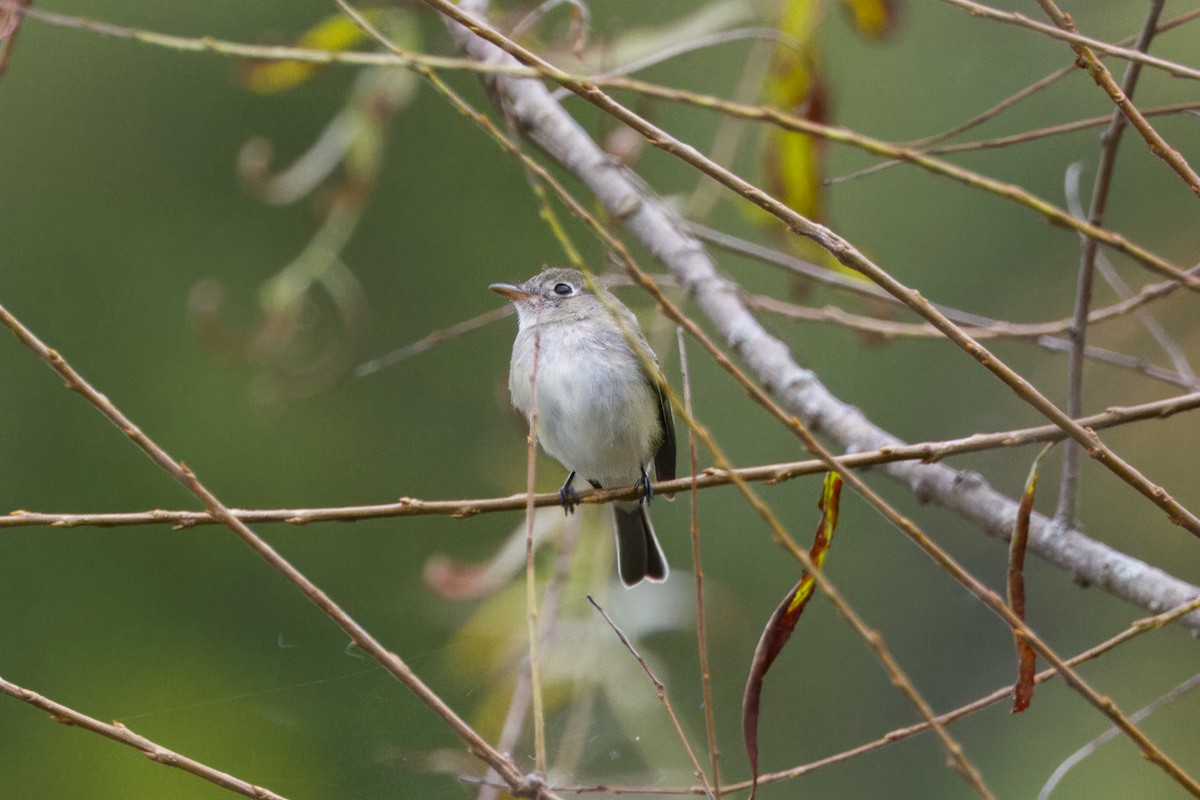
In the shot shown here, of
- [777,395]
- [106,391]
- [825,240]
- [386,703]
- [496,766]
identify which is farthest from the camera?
[106,391]

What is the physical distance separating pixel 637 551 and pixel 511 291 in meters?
0.95

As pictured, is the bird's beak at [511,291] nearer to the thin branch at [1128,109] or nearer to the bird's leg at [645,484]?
the bird's leg at [645,484]

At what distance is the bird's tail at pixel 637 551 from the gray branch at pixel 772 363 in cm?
78

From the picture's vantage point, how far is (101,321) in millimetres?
8477

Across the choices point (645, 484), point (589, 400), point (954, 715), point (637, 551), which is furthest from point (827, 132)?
point (637, 551)

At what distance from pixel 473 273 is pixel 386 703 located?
6464 millimetres

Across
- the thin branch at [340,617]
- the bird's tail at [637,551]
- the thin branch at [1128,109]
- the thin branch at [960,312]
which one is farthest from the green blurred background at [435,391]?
the thin branch at [1128,109]

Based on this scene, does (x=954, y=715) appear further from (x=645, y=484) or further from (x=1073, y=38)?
(x=645, y=484)

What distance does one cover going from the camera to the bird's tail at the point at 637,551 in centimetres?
431

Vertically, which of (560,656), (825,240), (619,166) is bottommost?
(825,240)

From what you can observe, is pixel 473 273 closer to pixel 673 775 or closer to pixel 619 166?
pixel 619 166

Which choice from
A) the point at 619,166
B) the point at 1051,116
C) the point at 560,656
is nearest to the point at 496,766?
the point at 560,656

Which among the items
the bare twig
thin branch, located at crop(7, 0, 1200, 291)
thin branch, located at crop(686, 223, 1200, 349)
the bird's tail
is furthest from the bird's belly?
thin branch, located at crop(7, 0, 1200, 291)

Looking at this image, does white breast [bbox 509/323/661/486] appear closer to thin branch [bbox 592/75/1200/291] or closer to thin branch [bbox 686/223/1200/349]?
thin branch [bbox 686/223/1200/349]
